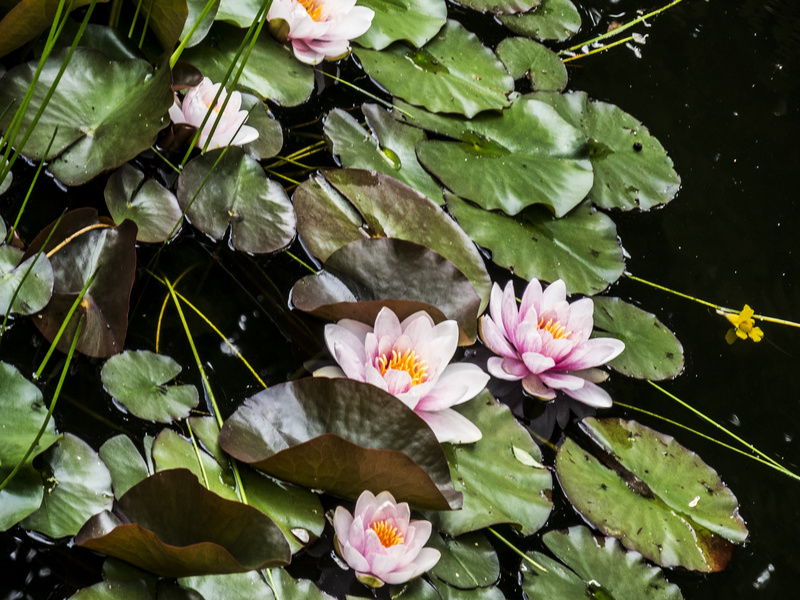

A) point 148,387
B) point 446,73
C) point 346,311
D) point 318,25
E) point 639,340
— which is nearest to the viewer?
point 148,387

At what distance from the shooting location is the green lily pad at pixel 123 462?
3.42 ft

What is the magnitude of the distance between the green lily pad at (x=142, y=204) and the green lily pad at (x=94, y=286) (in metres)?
0.14

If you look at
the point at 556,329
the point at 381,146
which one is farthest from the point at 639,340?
the point at 381,146

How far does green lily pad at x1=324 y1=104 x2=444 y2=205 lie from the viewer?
1639mm

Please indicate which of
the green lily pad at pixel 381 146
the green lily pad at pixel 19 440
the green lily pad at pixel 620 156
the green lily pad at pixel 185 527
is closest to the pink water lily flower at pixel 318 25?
the green lily pad at pixel 381 146

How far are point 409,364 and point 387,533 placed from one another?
1.03 ft

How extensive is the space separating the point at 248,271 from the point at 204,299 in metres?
0.11

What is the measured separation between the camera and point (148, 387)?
117cm

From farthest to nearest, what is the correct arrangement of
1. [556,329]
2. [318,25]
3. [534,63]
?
[534,63] < [318,25] < [556,329]

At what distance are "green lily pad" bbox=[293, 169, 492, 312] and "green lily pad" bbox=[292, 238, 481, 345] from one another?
0.33 feet

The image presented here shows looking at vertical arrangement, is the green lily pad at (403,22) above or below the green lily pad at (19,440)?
above

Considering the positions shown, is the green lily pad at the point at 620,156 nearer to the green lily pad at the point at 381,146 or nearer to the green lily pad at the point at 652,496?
the green lily pad at the point at 381,146

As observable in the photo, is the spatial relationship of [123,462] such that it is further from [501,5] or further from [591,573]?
[501,5]

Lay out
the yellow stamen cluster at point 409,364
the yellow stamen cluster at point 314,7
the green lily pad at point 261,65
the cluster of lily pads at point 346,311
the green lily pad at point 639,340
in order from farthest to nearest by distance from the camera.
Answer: the yellow stamen cluster at point 314,7, the green lily pad at point 261,65, the green lily pad at point 639,340, the yellow stamen cluster at point 409,364, the cluster of lily pads at point 346,311
